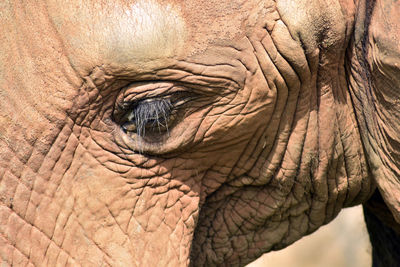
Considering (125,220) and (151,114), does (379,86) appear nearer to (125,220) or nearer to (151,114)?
(151,114)

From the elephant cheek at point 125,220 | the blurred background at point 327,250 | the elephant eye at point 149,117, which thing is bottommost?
the elephant cheek at point 125,220

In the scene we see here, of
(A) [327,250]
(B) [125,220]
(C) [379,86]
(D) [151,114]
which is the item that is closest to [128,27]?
(D) [151,114]

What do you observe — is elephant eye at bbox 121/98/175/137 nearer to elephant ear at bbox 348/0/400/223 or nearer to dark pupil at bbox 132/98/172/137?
dark pupil at bbox 132/98/172/137

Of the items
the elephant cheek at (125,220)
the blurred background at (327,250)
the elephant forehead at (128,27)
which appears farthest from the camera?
the blurred background at (327,250)

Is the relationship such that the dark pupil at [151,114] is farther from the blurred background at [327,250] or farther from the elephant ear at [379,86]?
the blurred background at [327,250]

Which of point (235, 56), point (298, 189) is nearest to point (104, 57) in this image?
point (235, 56)

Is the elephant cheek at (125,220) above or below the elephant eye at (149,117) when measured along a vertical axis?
below

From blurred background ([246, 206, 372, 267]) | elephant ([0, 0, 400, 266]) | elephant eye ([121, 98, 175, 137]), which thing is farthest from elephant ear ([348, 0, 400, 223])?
blurred background ([246, 206, 372, 267])

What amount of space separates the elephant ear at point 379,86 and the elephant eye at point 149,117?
0.54m

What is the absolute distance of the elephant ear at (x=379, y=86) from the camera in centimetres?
215

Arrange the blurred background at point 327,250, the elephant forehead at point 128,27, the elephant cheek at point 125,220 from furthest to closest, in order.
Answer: the blurred background at point 327,250 → the elephant cheek at point 125,220 → the elephant forehead at point 128,27

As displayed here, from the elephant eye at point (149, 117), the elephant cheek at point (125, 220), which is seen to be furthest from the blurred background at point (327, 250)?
the elephant eye at point (149, 117)

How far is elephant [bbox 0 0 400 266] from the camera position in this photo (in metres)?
2.12

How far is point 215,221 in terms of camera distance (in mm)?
2572
